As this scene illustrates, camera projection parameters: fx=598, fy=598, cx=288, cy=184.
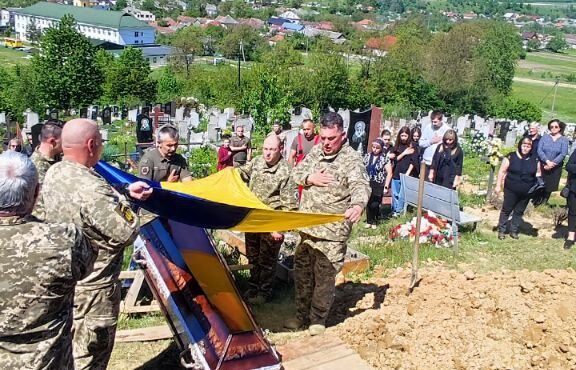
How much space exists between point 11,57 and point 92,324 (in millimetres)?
91865

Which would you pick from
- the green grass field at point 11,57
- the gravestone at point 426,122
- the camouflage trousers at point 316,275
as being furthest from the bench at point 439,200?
the green grass field at point 11,57

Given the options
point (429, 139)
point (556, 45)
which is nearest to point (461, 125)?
point (429, 139)

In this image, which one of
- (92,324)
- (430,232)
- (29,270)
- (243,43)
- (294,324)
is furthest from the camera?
(243,43)

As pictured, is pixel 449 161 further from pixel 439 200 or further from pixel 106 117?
pixel 106 117

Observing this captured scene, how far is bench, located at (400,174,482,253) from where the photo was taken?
8.80 metres

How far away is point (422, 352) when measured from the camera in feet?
18.3

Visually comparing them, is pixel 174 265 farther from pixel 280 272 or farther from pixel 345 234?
pixel 280 272

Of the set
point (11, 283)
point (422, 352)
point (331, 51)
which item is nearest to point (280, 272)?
point (422, 352)

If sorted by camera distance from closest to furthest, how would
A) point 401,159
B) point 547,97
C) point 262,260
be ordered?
1. point 262,260
2. point 401,159
3. point 547,97

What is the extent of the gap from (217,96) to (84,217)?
151 ft

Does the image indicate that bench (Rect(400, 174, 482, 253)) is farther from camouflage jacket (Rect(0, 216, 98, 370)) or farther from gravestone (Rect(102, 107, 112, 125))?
gravestone (Rect(102, 107, 112, 125))

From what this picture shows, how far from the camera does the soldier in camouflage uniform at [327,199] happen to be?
564 centimetres

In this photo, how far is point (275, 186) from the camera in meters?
6.53

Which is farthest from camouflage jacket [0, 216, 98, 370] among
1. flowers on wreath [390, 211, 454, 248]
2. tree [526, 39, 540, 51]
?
tree [526, 39, 540, 51]
